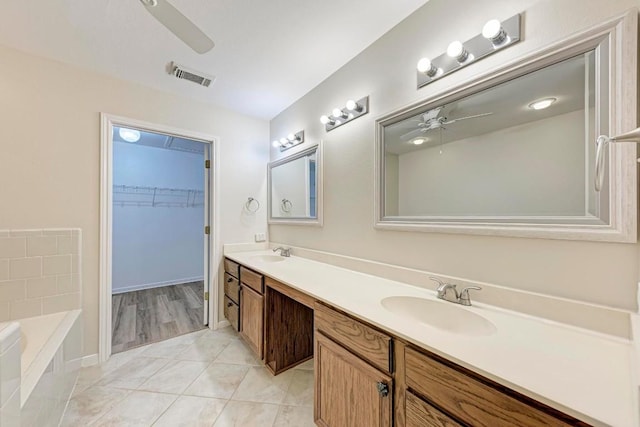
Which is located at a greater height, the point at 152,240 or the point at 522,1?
the point at 522,1

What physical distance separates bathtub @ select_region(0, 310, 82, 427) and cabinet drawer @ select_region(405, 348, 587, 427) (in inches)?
47.3

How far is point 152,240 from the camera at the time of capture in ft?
13.8

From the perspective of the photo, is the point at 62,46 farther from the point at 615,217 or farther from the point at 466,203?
the point at 615,217

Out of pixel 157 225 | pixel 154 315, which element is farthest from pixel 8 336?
pixel 157 225

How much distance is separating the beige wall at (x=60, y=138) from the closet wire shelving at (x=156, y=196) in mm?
2187

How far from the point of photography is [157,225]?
4.23 meters

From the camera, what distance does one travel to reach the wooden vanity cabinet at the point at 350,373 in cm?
99

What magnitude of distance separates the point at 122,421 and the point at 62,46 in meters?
2.50

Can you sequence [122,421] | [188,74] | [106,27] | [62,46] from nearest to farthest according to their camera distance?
1. [122,421]
2. [106,27]
3. [62,46]
4. [188,74]

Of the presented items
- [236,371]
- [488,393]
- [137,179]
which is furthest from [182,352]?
[137,179]

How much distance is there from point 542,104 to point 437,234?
0.72 metres

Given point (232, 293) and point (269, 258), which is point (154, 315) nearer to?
point (232, 293)

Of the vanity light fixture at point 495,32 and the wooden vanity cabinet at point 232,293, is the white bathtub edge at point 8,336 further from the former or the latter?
the vanity light fixture at point 495,32

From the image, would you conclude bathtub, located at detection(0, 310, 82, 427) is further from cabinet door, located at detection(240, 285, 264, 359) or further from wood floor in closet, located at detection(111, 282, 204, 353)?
cabinet door, located at detection(240, 285, 264, 359)
